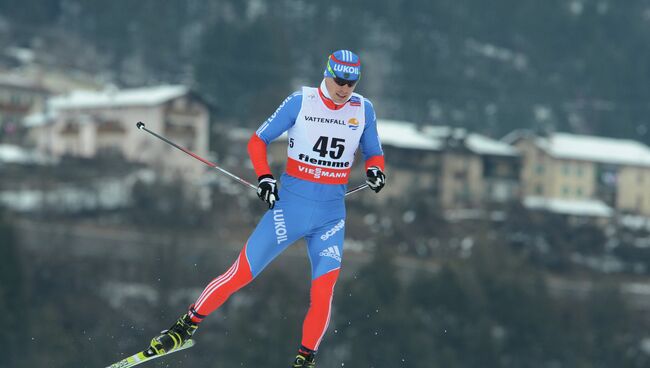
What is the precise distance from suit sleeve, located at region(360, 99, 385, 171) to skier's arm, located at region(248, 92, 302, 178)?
0.58 m

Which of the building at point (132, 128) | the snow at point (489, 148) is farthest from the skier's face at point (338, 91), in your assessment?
the snow at point (489, 148)

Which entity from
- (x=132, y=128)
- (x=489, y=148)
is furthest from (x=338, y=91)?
(x=489, y=148)

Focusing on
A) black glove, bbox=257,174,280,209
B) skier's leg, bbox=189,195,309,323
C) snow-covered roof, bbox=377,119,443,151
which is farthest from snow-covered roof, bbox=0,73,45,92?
black glove, bbox=257,174,280,209

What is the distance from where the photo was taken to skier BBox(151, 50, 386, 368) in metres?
9.04

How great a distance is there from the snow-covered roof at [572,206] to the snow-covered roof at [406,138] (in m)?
7.38

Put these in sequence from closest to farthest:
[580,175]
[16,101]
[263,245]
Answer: [263,245], [580,175], [16,101]

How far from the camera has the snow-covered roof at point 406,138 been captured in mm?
74312

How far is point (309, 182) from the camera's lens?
9.14 metres

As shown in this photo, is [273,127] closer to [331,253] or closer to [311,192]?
[311,192]

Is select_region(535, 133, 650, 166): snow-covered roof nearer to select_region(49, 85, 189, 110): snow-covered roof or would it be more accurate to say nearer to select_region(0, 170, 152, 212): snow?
select_region(49, 85, 189, 110): snow-covered roof

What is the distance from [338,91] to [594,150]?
7678 cm

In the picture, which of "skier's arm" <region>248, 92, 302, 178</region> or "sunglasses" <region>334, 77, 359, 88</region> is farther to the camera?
"skier's arm" <region>248, 92, 302, 178</region>

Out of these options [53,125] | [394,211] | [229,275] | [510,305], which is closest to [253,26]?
[53,125]

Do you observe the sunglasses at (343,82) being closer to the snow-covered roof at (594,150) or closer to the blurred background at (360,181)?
the blurred background at (360,181)
